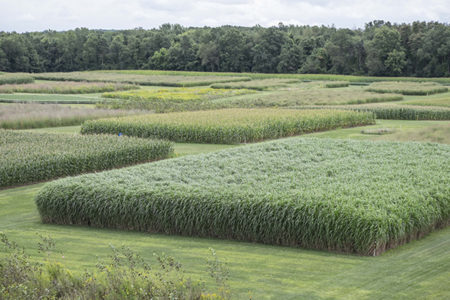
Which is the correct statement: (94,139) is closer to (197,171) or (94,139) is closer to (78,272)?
(197,171)

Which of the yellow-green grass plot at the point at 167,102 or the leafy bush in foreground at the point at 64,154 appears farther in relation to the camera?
the yellow-green grass plot at the point at 167,102

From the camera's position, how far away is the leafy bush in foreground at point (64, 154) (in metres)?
19.1

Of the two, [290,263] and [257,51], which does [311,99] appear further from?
[257,51]

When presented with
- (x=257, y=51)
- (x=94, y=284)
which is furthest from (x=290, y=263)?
(x=257, y=51)

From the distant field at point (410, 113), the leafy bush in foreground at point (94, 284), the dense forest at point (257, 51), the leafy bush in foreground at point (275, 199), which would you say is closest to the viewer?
the leafy bush in foreground at point (94, 284)

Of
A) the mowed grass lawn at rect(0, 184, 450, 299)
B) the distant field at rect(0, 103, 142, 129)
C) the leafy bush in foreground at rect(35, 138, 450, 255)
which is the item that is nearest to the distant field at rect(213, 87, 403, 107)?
the distant field at rect(0, 103, 142, 129)

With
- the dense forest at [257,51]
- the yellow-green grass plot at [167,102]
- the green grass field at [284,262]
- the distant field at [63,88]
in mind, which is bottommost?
the green grass field at [284,262]

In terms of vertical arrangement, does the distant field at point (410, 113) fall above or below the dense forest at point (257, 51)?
below

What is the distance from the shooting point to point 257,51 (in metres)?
106

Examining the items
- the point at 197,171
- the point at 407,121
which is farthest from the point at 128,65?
the point at 197,171

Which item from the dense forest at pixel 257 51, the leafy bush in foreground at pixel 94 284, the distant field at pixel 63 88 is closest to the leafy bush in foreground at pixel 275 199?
the leafy bush in foreground at pixel 94 284

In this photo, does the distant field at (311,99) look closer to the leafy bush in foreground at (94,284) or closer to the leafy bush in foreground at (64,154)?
the leafy bush in foreground at (64,154)

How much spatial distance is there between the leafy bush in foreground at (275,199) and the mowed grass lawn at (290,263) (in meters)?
0.29

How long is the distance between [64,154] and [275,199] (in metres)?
10.9
